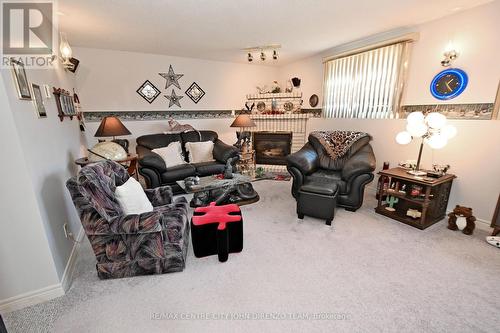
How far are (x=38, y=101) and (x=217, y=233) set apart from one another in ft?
6.15

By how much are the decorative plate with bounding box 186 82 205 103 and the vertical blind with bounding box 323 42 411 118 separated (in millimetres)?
2609

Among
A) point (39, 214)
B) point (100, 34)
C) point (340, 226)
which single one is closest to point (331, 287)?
point (340, 226)

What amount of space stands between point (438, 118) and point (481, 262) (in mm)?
1471

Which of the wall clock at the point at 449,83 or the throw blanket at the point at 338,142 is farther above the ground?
the wall clock at the point at 449,83

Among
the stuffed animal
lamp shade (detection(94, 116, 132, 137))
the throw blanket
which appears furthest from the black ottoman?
lamp shade (detection(94, 116, 132, 137))

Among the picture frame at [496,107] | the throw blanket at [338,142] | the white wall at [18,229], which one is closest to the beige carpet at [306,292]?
the white wall at [18,229]

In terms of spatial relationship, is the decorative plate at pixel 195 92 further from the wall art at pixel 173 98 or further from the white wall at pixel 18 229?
the white wall at pixel 18 229

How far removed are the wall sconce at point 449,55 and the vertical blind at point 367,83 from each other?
457 mm

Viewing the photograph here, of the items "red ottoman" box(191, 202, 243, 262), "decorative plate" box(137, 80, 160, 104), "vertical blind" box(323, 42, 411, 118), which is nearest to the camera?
"red ottoman" box(191, 202, 243, 262)

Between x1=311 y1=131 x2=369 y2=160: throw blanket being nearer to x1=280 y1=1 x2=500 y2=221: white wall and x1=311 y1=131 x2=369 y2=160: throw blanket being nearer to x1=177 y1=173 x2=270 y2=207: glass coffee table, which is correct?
x1=280 y1=1 x2=500 y2=221: white wall

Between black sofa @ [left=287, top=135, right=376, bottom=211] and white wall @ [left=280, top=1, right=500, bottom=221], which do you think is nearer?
white wall @ [left=280, top=1, right=500, bottom=221]

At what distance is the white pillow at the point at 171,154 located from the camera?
3734 mm

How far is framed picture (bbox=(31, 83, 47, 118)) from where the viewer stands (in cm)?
179

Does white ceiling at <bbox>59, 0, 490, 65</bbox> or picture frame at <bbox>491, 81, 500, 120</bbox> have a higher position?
white ceiling at <bbox>59, 0, 490, 65</bbox>
